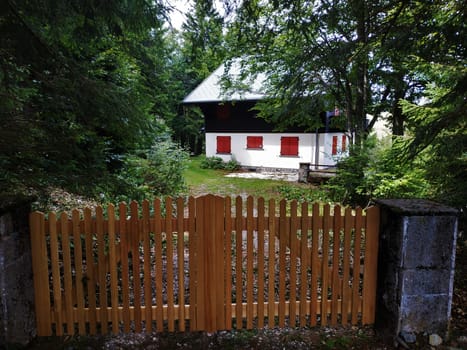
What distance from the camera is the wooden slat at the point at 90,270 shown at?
2727mm

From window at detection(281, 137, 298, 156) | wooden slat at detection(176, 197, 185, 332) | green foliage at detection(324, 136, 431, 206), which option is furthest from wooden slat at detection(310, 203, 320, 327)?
window at detection(281, 137, 298, 156)

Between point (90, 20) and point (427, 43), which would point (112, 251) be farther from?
point (427, 43)

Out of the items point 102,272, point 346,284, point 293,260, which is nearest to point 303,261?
point 293,260

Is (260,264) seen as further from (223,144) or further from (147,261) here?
(223,144)

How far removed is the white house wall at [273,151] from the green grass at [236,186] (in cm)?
353

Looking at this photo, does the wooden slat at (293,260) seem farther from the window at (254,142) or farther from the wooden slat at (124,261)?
the window at (254,142)

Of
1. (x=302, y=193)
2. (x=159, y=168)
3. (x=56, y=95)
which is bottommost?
(x=302, y=193)

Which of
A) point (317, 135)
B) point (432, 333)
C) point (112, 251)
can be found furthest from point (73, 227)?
point (317, 135)

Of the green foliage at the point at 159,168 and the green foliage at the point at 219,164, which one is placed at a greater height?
A: the green foliage at the point at 159,168

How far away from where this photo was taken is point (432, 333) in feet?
8.89

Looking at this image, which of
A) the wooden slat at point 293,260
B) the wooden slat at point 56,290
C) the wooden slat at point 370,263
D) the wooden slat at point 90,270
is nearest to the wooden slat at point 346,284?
the wooden slat at point 370,263

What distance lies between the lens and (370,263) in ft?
9.50

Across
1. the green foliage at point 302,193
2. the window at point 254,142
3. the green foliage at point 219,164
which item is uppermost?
the window at point 254,142

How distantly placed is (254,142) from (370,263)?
1627 cm
